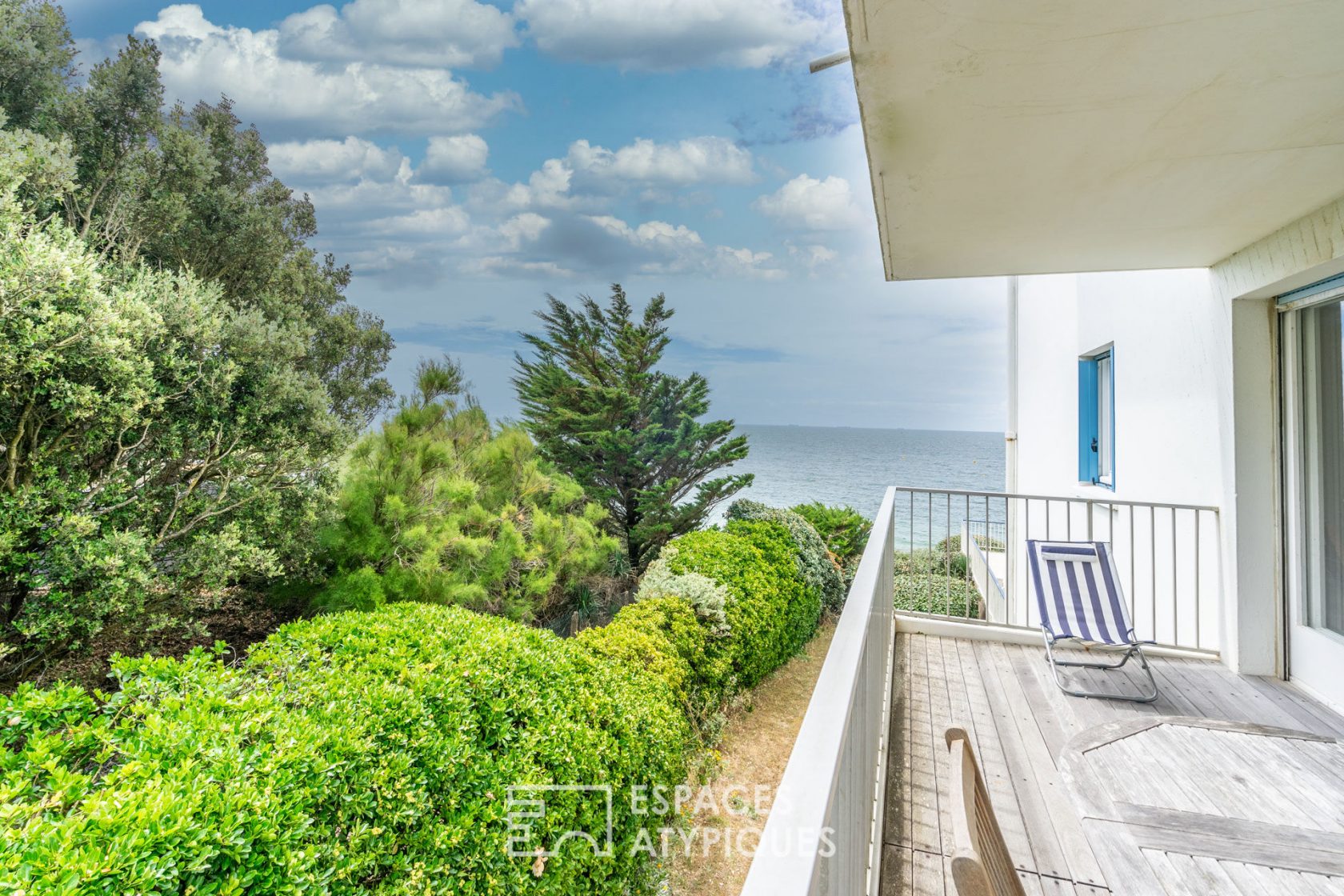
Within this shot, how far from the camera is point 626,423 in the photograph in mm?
10734

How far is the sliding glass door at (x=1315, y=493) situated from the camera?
2.86 m

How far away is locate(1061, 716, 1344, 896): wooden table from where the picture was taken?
1.53 metres

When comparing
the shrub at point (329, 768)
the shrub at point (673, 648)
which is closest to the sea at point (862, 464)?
the shrub at point (673, 648)

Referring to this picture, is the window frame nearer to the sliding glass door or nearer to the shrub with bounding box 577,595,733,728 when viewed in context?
the sliding glass door

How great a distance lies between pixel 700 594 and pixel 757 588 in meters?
0.87

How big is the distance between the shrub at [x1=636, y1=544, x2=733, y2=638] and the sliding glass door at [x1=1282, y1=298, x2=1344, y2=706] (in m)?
3.35

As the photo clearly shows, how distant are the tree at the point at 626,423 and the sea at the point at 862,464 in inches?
33.2

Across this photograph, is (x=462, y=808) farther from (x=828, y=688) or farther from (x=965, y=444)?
(x=965, y=444)

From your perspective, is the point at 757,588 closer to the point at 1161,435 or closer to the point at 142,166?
the point at 1161,435

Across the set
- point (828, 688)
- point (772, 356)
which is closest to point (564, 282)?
point (772, 356)

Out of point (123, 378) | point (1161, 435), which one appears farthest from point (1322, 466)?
point (123, 378)

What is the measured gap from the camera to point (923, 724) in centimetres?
273

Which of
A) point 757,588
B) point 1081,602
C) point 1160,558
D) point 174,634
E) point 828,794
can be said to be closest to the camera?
point 828,794
